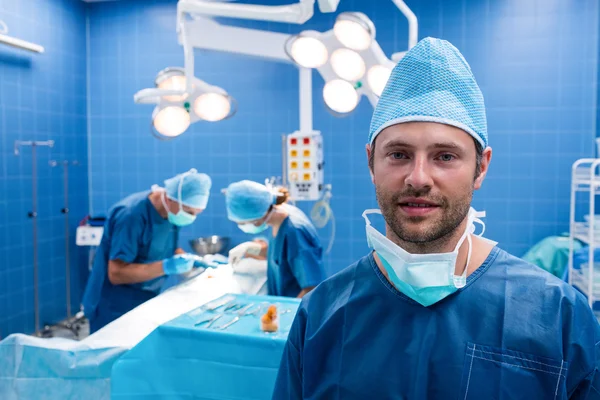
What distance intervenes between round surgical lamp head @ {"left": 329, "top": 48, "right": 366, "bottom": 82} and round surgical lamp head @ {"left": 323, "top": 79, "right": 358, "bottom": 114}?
0.04m

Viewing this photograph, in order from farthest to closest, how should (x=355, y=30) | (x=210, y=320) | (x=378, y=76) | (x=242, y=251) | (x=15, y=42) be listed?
(x=15, y=42) → (x=242, y=251) → (x=378, y=76) → (x=355, y=30) → (x=210, y=320)

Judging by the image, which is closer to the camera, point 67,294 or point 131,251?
point 131,251

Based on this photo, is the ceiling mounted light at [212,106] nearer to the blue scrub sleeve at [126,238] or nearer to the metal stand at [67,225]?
the blue scrub sleeve at [126,238]

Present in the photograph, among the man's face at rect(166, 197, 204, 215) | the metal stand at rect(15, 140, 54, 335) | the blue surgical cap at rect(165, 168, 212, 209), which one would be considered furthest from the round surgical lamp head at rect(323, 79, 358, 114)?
the metal stand at rect(15, 140, 54, 335)

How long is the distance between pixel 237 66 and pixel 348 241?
1.64 metres

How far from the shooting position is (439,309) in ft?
3.38

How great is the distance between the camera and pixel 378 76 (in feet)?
7.38

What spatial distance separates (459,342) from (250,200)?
5.44ft

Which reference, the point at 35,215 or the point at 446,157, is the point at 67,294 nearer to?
the point at 35,215

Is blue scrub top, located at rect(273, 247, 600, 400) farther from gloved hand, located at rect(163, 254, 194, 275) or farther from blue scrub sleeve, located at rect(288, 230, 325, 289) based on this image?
gloved hand, located at rect(163, 254, 194, 275)

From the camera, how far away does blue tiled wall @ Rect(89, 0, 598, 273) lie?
3859 mm

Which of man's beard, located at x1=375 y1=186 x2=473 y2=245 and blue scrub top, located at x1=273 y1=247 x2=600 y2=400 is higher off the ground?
man's beard, located at x1=375 y1=186 x2=473 y2=245

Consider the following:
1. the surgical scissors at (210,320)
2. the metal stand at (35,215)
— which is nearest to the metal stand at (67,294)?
the metal stand at (35,215)

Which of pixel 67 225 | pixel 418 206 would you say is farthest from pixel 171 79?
pixel 67 225
